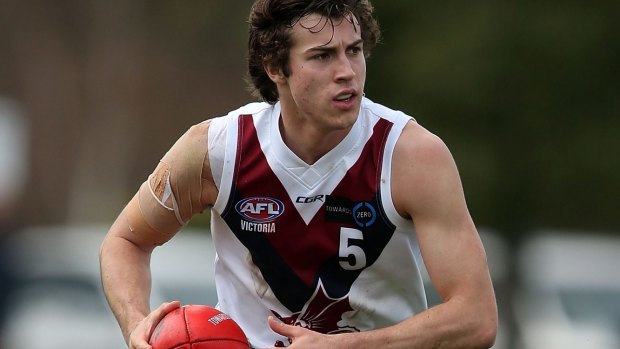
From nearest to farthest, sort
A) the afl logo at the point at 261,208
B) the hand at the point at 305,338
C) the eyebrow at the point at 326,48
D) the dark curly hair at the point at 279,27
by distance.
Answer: the hand at the point at 305,338, the eyebrow at the point at 326,48, the dark curly hair at the point at 279,27, the afl logo at the point at 261,208

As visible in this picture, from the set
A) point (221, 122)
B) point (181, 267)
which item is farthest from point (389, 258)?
point (181, 267)

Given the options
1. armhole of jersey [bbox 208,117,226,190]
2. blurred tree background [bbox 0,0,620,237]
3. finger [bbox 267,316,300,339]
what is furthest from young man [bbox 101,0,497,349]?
blurred tree background [bbox 0,0,620,237]

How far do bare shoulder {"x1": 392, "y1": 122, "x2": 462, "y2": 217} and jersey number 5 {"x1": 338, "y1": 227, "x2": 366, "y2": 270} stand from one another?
0.27 m

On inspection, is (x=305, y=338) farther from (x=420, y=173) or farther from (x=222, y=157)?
(x=222, y=157)

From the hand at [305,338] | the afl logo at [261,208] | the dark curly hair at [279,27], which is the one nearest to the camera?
the hand at [305,338]

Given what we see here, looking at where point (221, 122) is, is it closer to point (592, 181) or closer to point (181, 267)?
point (181, 267)

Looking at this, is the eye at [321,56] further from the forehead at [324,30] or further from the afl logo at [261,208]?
the afl logo at [261,208]

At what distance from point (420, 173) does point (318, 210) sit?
1.84ft

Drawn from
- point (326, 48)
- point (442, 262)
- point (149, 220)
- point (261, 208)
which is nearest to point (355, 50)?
point (326, 48)

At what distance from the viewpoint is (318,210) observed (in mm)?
6957

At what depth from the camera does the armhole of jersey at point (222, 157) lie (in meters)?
7.02

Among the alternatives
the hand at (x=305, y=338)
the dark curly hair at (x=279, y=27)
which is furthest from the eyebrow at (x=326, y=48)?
the hand at (x=305, y=338)

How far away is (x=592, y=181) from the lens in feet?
58.4

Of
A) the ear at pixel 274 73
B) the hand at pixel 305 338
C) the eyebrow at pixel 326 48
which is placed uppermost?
the eyebrow at pixel 326 48
